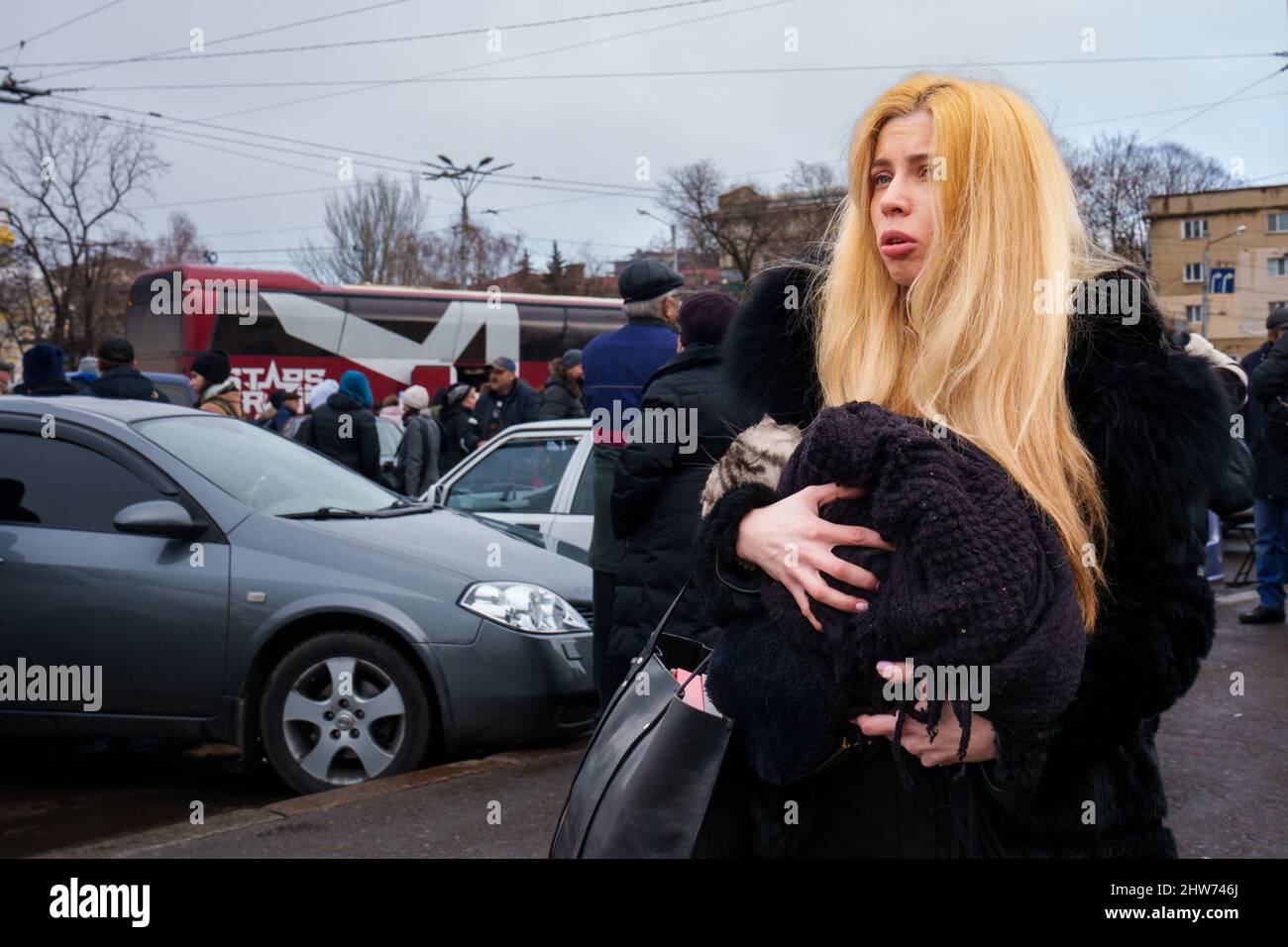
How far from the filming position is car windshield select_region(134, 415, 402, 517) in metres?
5.61

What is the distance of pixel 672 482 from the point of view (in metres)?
4.58

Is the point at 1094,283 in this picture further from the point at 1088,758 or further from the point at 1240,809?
the point at 1240,809

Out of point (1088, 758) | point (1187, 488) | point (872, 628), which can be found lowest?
point (1088, 758)

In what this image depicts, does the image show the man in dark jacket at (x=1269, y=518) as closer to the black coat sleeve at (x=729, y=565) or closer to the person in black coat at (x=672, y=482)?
the person in black coat at (x=672, y=482)

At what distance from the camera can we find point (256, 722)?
529cm

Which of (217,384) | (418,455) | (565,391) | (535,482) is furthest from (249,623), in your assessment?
(418,455)

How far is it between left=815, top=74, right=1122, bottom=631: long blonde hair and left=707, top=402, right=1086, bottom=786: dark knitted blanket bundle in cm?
8

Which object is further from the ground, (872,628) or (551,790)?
(872,628)

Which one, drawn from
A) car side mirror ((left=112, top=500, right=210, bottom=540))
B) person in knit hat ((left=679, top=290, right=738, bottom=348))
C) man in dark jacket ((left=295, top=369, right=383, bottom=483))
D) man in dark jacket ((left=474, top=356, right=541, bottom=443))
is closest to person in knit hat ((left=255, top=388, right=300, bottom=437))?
man in dark jacket ((left=474, top=356, right=541, bottom=443))

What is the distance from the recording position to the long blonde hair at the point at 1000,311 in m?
1.64

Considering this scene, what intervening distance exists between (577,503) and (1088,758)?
5.80 m

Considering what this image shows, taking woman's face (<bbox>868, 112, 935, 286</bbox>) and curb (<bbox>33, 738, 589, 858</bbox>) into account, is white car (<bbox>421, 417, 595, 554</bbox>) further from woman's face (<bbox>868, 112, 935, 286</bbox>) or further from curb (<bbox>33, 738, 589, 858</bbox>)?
woman's face (<bbox>868, 112, 935, 286</bbox>)

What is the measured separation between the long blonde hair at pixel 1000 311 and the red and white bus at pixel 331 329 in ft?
72.8
